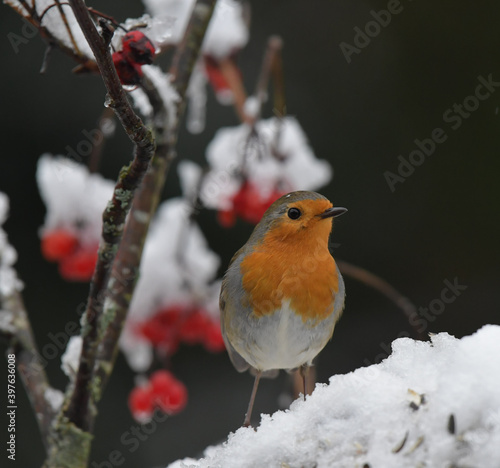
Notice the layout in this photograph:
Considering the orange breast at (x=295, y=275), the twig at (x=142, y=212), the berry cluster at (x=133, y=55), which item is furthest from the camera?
the orange breast at (x=295, y=275)

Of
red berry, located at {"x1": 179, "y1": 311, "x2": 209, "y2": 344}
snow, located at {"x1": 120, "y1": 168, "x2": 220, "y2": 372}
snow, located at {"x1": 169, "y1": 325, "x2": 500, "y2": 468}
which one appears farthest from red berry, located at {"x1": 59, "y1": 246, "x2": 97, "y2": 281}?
snow, located at {"x1": 169, "y1": 325, "x2": 500, "y2": 468}

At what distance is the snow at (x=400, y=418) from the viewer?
0.78 m

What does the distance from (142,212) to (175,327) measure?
0.69 meters

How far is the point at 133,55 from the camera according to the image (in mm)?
1113

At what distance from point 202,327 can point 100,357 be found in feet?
2.33

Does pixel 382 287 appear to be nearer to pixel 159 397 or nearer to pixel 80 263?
pixel 159 397

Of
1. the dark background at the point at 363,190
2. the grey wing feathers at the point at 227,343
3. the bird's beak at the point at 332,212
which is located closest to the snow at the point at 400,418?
the bird's beak at the point at 332,212

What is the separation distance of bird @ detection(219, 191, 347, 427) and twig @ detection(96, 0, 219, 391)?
0.31 metres

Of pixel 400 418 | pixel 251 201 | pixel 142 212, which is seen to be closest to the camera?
pixel 400 418

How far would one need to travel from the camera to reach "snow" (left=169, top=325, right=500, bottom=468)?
780 millimetres

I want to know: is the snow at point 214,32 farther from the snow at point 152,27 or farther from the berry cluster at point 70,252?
the snow at point 152,27

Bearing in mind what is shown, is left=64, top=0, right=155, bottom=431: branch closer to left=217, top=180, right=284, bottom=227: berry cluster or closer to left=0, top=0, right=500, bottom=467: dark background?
left=217, top=180, right=284, bottom=227: berry cluster

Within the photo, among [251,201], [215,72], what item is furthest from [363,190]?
[251,201]

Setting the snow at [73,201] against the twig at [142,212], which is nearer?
the twig at [142,212]
